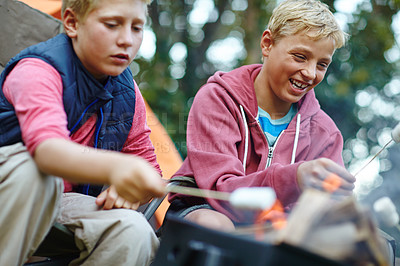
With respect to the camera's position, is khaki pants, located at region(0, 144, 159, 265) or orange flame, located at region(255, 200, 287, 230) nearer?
orange flame, located at region(255, 200, 287, 230)

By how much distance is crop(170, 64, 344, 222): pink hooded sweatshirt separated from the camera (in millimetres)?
1551

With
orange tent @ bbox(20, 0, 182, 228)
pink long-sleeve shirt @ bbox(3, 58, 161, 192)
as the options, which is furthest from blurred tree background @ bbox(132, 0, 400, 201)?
pink long-sleeve shirt @ bbox(3, 58, 161, 192)

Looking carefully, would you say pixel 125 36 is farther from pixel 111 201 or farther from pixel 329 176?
pixel 329 176

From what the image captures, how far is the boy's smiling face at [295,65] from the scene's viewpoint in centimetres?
170

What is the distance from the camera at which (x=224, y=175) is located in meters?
1.52

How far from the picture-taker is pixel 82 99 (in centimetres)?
141

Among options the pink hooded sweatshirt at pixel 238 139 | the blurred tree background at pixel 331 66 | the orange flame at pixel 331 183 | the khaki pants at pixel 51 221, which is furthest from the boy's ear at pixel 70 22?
the blurred tree background at pixel 331 66

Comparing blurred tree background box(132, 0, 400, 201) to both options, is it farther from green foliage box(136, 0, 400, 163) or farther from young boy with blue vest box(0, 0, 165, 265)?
young boy with blue vest box(0, 0, 165, 265)

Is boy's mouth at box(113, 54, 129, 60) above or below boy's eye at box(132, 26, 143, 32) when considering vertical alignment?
below

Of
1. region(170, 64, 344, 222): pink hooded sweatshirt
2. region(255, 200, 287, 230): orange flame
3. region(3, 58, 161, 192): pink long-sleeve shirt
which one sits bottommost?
region(170, 64, 344, 222): pink hooded sweatshirt

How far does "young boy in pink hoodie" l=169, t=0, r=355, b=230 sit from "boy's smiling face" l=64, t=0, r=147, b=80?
424 mm

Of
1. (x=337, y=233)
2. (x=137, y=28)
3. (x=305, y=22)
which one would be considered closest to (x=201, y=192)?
(x=137, y=28)

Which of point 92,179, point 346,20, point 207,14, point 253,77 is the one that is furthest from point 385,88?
point 92,179

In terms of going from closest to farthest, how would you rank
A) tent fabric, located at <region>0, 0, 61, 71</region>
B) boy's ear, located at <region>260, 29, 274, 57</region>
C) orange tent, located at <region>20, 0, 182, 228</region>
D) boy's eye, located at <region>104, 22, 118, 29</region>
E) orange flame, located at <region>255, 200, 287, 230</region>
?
orange flame, located at <region>255, 200, 287, 230</region> < boy's eye, located at <region>104, 22, 118, 29</region> < boy's ear, located at <region>260, 29, 274, 57</region> < tent fabric, located at <region>0, 0, 61, 71</region> < orange tent, located at <region>20, 0, 182, 228</region>
